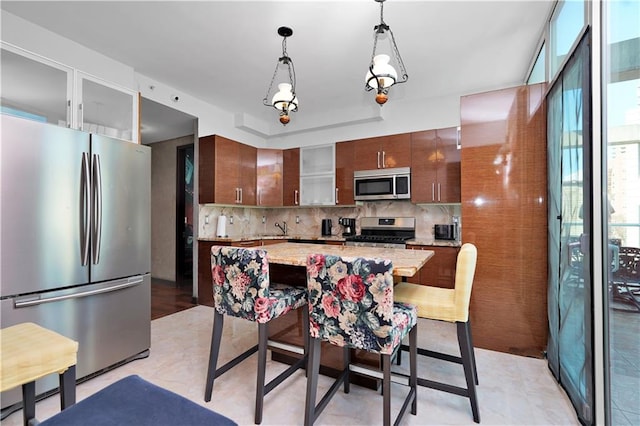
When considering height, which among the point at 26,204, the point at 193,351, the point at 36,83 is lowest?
the point at 193,351

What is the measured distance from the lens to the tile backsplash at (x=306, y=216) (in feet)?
13.4

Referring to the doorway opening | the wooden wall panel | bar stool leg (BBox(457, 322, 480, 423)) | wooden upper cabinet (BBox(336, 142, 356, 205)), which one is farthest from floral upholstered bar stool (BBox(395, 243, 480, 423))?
the doorway opening

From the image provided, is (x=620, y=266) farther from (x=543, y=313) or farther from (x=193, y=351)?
(x=193, y=351)

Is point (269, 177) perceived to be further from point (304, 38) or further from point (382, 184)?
point (304, 38)

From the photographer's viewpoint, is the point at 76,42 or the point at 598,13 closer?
the point at 598,13

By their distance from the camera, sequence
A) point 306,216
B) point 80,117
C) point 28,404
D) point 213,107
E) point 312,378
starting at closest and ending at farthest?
point 28,404
point 312,378
point 80,117
point 213,107
point 306,216

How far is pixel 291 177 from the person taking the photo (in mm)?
4789

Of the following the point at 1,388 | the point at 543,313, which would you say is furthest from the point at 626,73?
the point at 1,388

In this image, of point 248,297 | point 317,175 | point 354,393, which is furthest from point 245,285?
point 317,175

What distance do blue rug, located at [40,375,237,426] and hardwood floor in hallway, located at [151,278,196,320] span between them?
3006 millimetres

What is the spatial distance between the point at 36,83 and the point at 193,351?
2474 millimetres

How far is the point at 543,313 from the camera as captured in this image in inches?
96.7

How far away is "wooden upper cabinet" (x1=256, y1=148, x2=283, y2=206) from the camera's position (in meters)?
4.74

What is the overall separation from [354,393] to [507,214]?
1925mm
